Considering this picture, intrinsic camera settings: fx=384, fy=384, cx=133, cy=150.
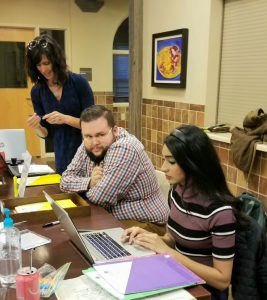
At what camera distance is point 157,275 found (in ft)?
3.77

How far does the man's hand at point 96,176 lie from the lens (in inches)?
78.1

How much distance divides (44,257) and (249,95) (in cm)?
232

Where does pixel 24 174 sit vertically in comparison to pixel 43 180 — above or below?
above

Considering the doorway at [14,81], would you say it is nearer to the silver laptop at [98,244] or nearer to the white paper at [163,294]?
the silver laptop at [98,244]

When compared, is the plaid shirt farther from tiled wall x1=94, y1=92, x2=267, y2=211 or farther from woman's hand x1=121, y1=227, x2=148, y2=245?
tiled wall x1=94, y1=92, x2=267, y2=211

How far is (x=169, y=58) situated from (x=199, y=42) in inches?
19.0

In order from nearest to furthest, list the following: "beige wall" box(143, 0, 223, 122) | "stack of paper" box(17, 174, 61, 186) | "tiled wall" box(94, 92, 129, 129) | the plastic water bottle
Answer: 1. the plastic water bottle
2. "stack of paper" box(17, 174, 61, 186)
3. "beige wall" box(143, 0, 223, 122)
4. "tiled wall" box(94, 92, 129, 129)

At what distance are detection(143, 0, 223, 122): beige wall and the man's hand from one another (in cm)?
175

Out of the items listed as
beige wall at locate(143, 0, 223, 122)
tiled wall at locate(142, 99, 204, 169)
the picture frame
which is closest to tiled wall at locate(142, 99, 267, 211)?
tiled wall at locate(142, 99, 204, 169)

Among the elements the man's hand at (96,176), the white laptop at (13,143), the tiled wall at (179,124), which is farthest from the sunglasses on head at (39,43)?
the tiled wall at (179,124)

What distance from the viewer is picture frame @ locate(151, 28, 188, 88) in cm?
366

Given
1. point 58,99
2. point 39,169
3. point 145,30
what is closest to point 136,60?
point 145,30

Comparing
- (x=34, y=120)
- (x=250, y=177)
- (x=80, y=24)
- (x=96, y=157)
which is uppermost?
(x=80, y=24)

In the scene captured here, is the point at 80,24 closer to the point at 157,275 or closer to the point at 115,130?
the point at 115,130
